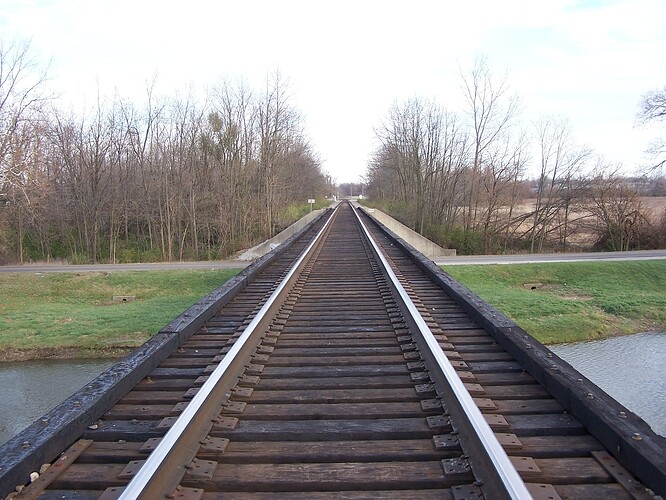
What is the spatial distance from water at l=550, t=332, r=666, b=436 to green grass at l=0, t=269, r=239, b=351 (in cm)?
1029

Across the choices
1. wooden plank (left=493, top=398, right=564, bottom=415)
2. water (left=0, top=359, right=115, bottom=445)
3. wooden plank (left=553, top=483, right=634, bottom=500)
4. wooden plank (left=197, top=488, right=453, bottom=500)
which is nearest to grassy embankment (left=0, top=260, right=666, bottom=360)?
water (left=0, top=359, right=115, bottom=445)

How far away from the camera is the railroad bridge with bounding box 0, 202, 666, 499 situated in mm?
2490

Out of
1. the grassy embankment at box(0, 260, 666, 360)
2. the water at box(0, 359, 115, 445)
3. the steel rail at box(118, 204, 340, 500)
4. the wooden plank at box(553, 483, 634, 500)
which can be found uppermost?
the steel rail at box(118, 204, 340, 500)

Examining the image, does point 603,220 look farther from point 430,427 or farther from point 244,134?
point 430,427

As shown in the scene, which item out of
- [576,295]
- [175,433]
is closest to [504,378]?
[175,433]

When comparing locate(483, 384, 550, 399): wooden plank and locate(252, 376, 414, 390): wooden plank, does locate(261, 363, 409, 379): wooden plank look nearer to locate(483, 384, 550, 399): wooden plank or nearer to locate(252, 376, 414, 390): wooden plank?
locate(252, 376, 414, 390): wooden plank

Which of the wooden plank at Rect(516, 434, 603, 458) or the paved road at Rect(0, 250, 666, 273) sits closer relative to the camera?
the wooden plank at Rect(516, 434, 603, 458)

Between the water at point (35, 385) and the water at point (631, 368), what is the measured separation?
1032 centimetres

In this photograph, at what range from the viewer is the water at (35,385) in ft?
29.0

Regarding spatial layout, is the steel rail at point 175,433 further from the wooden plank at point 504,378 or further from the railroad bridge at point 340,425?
the wooden plank at point 504,378

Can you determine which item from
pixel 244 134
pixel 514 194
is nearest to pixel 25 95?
pixel 244 134

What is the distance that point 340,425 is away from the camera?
321 centimetres

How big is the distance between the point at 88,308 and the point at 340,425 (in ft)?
49.4

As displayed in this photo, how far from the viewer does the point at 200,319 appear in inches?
222
